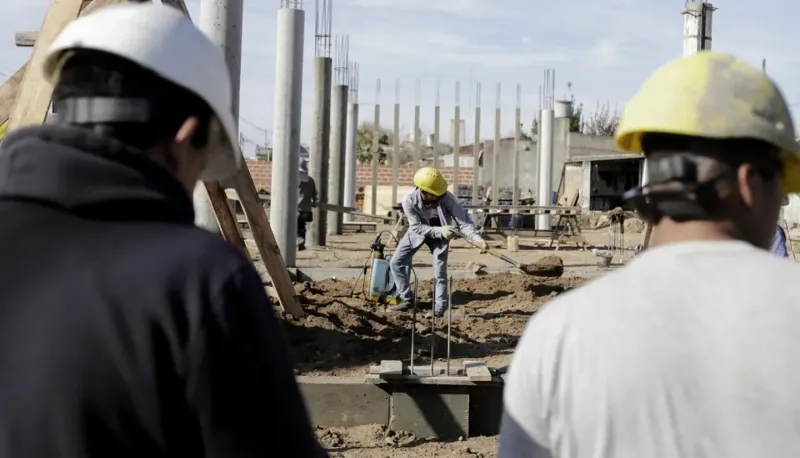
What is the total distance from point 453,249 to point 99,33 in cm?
1863

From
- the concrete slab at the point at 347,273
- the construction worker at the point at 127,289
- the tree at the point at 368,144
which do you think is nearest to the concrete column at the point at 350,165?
the concrete slab at the point at 347,273

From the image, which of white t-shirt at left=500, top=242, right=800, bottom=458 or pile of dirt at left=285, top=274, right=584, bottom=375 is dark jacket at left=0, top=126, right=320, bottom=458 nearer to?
white t-shirt at left=500, top=242, right=800, bottom=458

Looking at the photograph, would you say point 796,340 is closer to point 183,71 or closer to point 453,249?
point 183,71

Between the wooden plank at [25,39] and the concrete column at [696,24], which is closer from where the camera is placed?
the wooden plank at [25,39]

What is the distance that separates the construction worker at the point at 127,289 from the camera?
4.64 ft

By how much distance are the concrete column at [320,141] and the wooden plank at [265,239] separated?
10.1m

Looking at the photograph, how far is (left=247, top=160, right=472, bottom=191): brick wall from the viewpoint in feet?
108

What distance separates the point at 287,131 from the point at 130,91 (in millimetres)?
11805

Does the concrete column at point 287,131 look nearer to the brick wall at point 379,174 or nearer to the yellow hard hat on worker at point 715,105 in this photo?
the yellow hard hat on worker at point 715,105

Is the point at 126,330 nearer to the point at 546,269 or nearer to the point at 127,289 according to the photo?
the point at 127,289

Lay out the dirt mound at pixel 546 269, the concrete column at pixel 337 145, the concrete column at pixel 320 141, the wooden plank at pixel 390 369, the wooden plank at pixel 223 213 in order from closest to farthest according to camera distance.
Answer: the wooden plank at pixel 390 369
the wooden plank at pixel 223 213
the dirt mound at pixel 546 269
the concrete column at pixel 320 141
the concrete column at pixel 337 145

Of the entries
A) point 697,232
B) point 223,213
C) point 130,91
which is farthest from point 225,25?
point 697,232

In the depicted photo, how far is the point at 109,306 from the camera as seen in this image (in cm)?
143

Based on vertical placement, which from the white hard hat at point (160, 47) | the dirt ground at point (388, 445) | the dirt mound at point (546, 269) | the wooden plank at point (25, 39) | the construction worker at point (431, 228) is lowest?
the dirt ground at point (388, 445)
